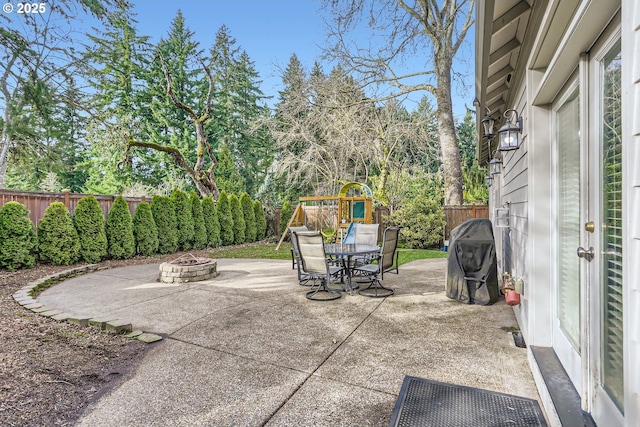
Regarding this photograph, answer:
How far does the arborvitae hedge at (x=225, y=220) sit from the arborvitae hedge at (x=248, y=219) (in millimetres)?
883

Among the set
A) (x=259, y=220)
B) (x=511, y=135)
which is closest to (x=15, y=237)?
(x=259, y=220)

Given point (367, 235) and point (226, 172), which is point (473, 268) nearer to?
point (367, 235)

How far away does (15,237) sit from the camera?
6406mm

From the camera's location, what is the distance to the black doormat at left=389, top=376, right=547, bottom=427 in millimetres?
1852

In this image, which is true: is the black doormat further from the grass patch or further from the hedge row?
the hedge row

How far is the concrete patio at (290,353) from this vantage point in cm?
203

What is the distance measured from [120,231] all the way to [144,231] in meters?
0.63

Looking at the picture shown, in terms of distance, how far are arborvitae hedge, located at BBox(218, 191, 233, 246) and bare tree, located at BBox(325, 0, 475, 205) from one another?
A: 6.27m

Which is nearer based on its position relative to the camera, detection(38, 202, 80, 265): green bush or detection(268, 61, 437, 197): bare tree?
detection(38, 202, 80, 265): green bush

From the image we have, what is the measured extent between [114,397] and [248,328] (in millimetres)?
1387

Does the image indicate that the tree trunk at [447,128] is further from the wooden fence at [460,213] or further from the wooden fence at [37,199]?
the wooden fence at [37,199]

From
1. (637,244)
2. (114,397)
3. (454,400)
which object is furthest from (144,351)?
(637,244)

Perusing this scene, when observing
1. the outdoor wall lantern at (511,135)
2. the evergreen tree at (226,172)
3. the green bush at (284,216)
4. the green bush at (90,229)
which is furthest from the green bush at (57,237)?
the evergreen tree at (226,172)

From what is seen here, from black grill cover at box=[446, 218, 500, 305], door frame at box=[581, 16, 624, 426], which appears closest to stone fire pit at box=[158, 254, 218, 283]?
black grill cover at box=[446, 218, 500, 305]
